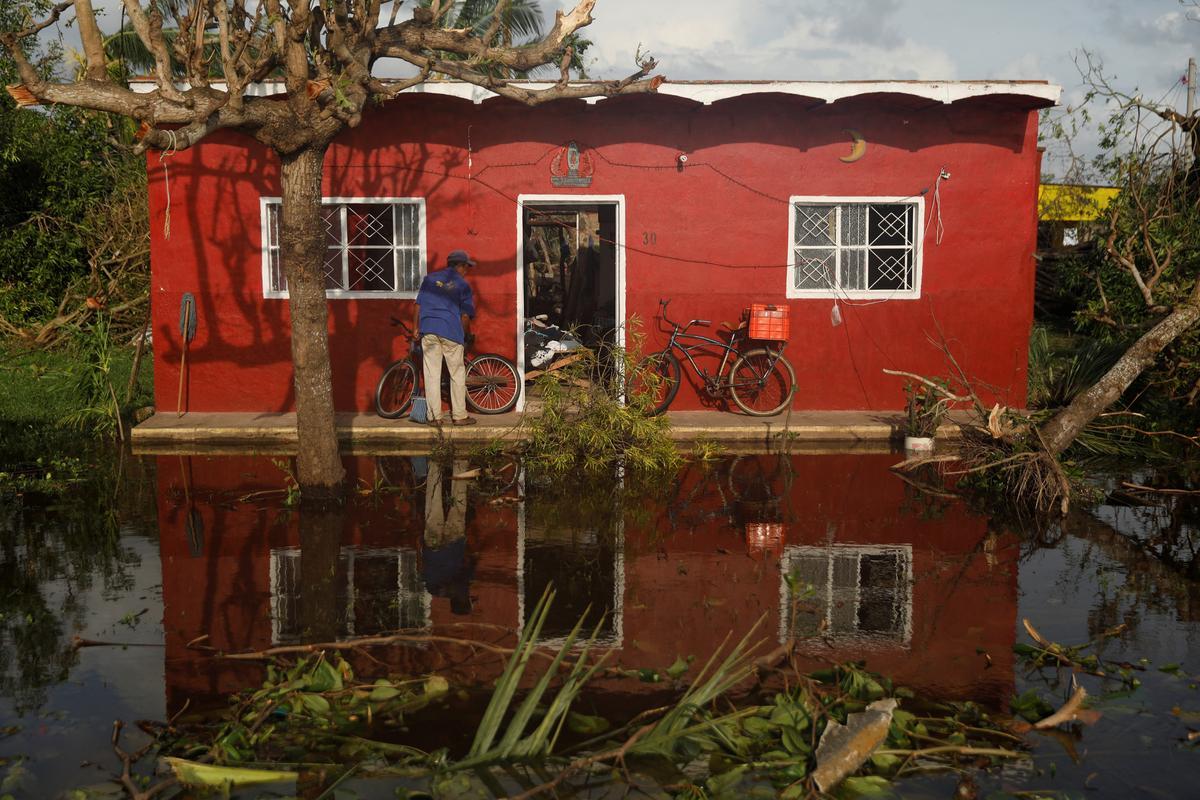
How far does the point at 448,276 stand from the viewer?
11383mm

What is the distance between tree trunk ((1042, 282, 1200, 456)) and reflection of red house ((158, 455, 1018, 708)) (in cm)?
130

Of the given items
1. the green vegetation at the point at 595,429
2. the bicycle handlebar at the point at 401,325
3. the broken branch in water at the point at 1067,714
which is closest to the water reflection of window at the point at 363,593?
the green vegetation at the point at 595,429

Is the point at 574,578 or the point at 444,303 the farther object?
the point at 444,303

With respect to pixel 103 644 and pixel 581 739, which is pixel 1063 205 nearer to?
pixel 581 739

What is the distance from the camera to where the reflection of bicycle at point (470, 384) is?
12.0 m

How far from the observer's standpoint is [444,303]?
11.3 m

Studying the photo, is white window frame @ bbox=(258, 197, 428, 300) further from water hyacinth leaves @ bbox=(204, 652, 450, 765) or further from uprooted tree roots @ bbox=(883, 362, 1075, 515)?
water hyacinth leaves @ bbox=(204, 652, 450, 765)

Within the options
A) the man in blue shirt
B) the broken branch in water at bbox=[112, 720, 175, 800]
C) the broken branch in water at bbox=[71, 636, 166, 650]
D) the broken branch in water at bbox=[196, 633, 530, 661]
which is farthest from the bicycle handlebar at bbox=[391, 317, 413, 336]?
the broken branch in water at bbox=[112, 720, 175, 800]

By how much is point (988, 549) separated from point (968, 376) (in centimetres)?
531

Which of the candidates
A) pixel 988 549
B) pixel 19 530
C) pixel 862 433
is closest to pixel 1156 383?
pixel 862 433

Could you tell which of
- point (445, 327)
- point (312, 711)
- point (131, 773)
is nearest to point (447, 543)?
point (312, 711)

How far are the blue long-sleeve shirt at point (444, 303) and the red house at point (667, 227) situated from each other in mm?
1011

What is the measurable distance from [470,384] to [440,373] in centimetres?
74

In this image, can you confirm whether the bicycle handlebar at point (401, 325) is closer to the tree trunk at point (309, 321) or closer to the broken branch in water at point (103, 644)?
the tree trunk at point (309, 321)
